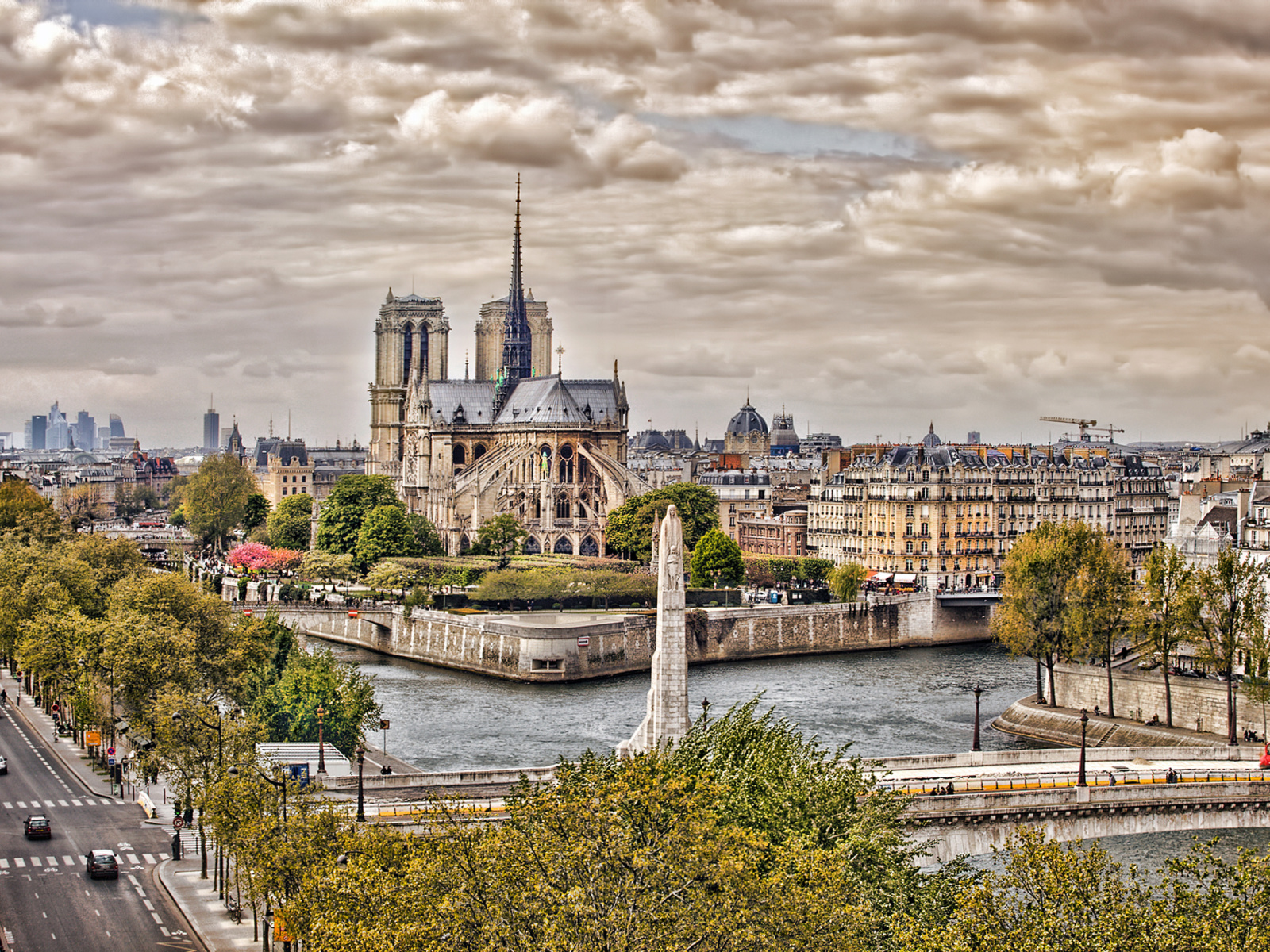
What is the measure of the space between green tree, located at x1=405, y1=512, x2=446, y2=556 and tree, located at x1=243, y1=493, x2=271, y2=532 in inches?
1401

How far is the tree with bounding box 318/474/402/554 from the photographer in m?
132

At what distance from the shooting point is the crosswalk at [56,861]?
143ft

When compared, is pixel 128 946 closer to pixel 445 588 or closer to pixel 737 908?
pixel 737 908

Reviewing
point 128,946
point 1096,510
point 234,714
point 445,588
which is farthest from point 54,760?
point 1096,510

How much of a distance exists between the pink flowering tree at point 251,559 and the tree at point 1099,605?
3150 inches

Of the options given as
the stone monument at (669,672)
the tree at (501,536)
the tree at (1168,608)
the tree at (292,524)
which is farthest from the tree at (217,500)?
the stone monument at (669,672)

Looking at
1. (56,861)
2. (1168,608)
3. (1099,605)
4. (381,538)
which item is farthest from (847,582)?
(56,861)

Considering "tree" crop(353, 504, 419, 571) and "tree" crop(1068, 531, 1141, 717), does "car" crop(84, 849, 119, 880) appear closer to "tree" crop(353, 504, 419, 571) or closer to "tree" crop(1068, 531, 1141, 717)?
"tree" crop(1068, 531, 1141, 717)

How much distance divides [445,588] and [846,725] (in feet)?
155

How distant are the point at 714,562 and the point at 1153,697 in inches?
1913

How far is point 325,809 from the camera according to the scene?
35.8 metres

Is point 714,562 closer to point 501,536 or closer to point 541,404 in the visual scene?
point 501,536

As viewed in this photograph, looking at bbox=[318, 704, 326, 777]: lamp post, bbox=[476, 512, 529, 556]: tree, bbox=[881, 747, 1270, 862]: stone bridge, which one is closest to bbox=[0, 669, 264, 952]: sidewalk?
bbox=[318, 704, 326, 777]: lamp post

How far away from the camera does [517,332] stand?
17850cm
